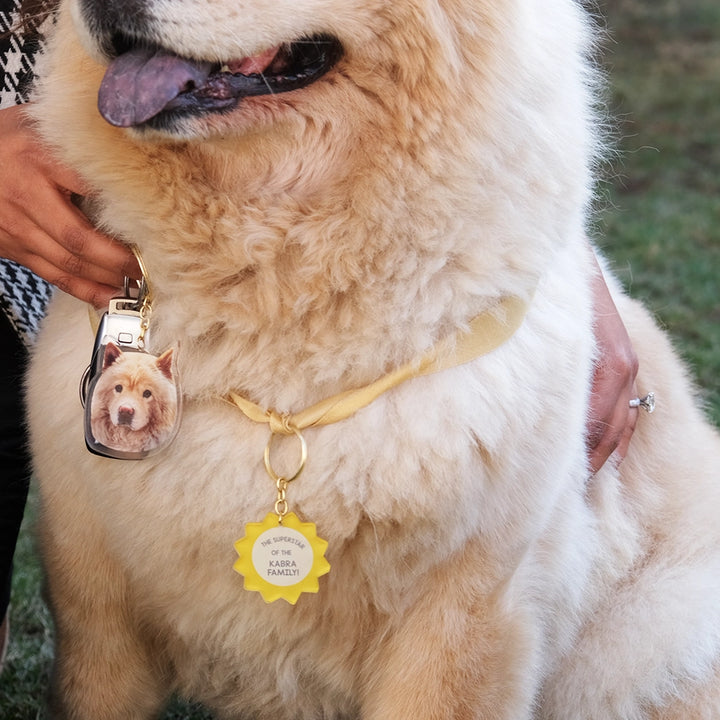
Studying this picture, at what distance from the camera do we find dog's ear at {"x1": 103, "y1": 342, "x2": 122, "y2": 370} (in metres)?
1.92

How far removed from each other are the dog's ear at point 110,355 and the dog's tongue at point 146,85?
→ 39 cm

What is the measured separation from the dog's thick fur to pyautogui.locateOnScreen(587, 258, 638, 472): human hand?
0.52 ft

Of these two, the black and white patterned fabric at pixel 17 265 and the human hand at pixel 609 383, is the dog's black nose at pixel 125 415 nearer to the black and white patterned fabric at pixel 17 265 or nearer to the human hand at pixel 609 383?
the black and white patterned fabric at pixel 17 265

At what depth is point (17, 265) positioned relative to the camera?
8.54 ft

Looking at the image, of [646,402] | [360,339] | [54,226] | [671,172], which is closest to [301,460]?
[360,339]

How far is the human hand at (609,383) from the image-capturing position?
2346 millimetres

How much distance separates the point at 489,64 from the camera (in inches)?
74.2

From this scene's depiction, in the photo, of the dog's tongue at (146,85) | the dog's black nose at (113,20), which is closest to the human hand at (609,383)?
the dog's tongue at (146,85)

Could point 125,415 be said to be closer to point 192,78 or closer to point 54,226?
point 54,226

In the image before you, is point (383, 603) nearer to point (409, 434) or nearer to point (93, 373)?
point (409, 434)

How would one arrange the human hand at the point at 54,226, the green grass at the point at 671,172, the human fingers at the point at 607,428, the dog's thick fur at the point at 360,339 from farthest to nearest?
the green grass at the point at 671,172, the human fingers at the point at 607,428, the human hand at the point at 54,226, the dog's thick fur at the point at 360,339

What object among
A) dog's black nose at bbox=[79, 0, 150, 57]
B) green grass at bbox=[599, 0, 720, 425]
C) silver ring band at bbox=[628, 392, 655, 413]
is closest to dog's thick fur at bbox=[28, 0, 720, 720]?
dog's black nose at bbox=[79, 0, 150, 57]

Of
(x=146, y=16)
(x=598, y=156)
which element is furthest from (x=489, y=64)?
(x=146, y=16)

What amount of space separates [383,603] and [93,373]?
66 centimetres
